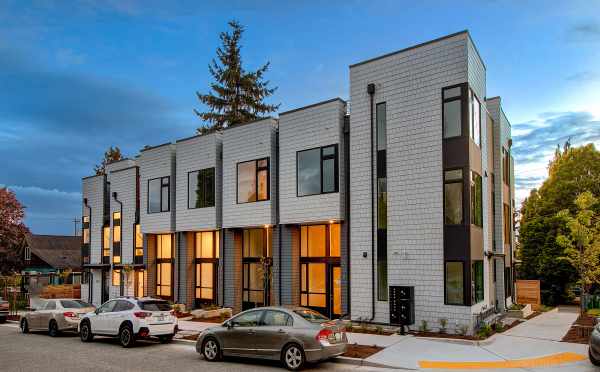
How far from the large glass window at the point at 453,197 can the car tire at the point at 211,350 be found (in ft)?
27.7

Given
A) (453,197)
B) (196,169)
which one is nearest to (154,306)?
(453,197)

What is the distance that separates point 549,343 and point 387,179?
732 cm

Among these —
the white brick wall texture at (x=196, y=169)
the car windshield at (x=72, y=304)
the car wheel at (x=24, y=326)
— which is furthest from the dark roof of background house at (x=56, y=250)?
the car windshield at (x=72, y=304)

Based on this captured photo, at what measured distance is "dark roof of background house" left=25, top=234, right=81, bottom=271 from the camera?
57812mm

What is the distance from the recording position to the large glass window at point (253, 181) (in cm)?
2417

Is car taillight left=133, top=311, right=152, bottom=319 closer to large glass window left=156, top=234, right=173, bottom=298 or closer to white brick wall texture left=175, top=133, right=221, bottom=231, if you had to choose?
white brick wall texture left=175, top=133, right=221, bottom=231

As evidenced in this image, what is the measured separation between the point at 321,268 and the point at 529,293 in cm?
1316

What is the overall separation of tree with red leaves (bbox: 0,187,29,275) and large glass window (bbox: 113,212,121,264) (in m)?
17.6

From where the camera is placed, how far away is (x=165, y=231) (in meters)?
28.8

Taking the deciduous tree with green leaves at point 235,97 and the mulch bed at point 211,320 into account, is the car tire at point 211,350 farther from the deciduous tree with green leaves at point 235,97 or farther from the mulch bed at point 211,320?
the deciduous tree with green leaves at point 235,97

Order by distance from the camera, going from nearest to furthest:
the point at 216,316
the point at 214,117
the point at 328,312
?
1. the point at 328,312
2. the point at 216,316
3. the point at 214,117

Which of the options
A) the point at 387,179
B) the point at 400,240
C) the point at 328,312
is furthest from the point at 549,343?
the point at 328,312

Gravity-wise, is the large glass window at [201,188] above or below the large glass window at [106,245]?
above

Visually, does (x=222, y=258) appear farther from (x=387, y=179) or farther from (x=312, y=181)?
(x=387, y=179)
